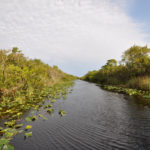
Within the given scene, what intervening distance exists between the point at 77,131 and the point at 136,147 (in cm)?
222

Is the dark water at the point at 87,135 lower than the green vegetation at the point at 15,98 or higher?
lower

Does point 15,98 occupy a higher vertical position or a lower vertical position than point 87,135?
higher

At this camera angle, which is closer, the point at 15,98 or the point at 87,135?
the point at 87,135

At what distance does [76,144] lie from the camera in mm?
3375

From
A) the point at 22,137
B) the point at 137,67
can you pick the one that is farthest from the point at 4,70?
the point at 137,67

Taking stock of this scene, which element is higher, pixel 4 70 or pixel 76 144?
pixel 4 70

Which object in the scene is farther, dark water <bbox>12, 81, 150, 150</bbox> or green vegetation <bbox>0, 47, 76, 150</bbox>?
green vegetation <bbox>0, 47, 76, 150</bbox>

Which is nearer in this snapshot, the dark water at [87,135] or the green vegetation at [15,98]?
the dark water at [87,135]

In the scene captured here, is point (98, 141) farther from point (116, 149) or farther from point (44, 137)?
point (44, 137)

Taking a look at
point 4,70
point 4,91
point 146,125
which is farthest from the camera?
point 4,70

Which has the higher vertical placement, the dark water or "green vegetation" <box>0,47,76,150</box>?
"green vegetation" <box>0,47,76,150</box>

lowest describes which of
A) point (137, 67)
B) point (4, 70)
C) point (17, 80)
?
point (17, 80)

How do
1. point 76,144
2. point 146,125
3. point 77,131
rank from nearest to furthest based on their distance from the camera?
point 76,144
point 77,131
point 146,125

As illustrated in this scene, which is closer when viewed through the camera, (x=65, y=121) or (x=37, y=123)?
(x=37, y=123)
